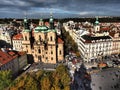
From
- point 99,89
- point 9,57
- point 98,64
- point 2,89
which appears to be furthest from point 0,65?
point 98,64

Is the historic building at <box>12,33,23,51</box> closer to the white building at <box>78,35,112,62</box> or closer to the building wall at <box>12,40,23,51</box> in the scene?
the building wall at <box>12,40,23,51</box>

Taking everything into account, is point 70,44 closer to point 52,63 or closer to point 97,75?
point 52,63

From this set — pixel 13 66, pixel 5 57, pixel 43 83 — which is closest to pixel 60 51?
pixel 13 66

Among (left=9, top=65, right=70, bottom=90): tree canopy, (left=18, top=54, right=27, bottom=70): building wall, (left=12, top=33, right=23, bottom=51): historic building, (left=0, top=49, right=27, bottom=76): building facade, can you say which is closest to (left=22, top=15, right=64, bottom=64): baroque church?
(left=18, top=54, right=27, bottom=70): building wall

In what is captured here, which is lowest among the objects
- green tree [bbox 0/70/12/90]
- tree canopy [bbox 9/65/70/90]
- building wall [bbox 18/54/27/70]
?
building wall [bbox 18/54/27/70]

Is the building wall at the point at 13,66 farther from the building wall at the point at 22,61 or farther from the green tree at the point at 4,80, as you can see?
the green tree at the point at 4,80

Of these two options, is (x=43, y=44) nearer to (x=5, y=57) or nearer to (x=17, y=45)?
(x=5, y=57)

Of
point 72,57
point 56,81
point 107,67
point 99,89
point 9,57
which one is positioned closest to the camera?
point 56,81

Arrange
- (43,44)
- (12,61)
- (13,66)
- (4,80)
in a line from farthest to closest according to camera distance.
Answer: (43,44), (13,66), (12,61), (4,80)
